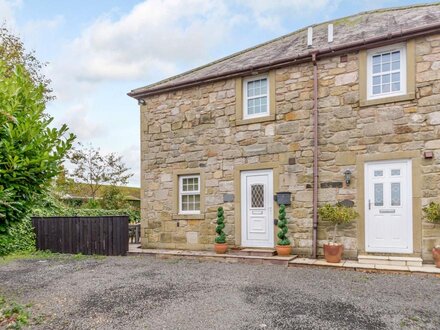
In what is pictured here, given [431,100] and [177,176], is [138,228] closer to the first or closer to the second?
[177,176]

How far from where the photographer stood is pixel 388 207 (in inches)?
292

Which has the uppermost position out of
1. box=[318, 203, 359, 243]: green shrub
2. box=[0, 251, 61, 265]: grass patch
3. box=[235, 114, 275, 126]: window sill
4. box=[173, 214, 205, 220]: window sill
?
box=[235, 114, 275, 126]: window sill

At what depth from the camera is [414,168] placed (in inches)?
282

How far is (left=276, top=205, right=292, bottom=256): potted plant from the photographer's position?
8.00 m

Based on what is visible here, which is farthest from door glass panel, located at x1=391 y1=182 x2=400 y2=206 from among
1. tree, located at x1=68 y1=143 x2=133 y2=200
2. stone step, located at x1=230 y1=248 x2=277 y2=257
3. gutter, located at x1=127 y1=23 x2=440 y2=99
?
tree, located at x1=68 y1=143 x2=133 y2=200

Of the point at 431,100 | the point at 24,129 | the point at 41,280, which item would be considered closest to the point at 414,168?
the point at 431,100

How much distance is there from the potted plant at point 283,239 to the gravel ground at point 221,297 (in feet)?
2.47

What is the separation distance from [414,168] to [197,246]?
5834mm

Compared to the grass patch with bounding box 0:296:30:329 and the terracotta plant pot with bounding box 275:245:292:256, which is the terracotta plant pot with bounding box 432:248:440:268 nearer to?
the terracotta plant pot with bounding box 275:245:292:256

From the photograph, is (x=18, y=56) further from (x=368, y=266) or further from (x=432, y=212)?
(x=432, y=212)

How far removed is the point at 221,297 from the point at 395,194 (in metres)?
4.68

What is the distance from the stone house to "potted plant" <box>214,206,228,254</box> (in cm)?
33

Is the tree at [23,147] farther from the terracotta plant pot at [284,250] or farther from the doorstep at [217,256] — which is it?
the terracotta plant pot at [284,250]

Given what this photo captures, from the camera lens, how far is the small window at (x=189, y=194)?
986 cm
